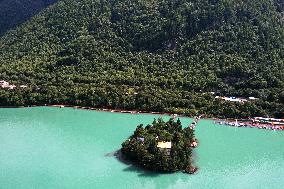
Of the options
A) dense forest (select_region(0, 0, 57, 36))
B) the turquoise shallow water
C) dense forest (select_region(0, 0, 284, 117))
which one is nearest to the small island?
the turquoise shallow water

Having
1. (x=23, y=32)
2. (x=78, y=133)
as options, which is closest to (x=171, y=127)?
(x=78, y=133)

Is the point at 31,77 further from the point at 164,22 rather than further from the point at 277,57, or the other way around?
the point at 277,57

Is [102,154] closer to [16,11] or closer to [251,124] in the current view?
[251,124]

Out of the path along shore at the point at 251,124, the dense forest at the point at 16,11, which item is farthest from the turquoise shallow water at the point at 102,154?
the dense forest at the point at 16,11

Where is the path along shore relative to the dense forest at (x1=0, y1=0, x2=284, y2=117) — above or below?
→ below

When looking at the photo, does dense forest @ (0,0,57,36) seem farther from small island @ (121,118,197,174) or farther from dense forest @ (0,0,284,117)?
small island @ (121,118,197,174)

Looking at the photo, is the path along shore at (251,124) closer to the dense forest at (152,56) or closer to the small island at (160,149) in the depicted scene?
the dense forest at (152,56)

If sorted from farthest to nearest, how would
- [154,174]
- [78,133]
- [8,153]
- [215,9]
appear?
[215,9] < [78,133] < [8,153] < [154,174]
